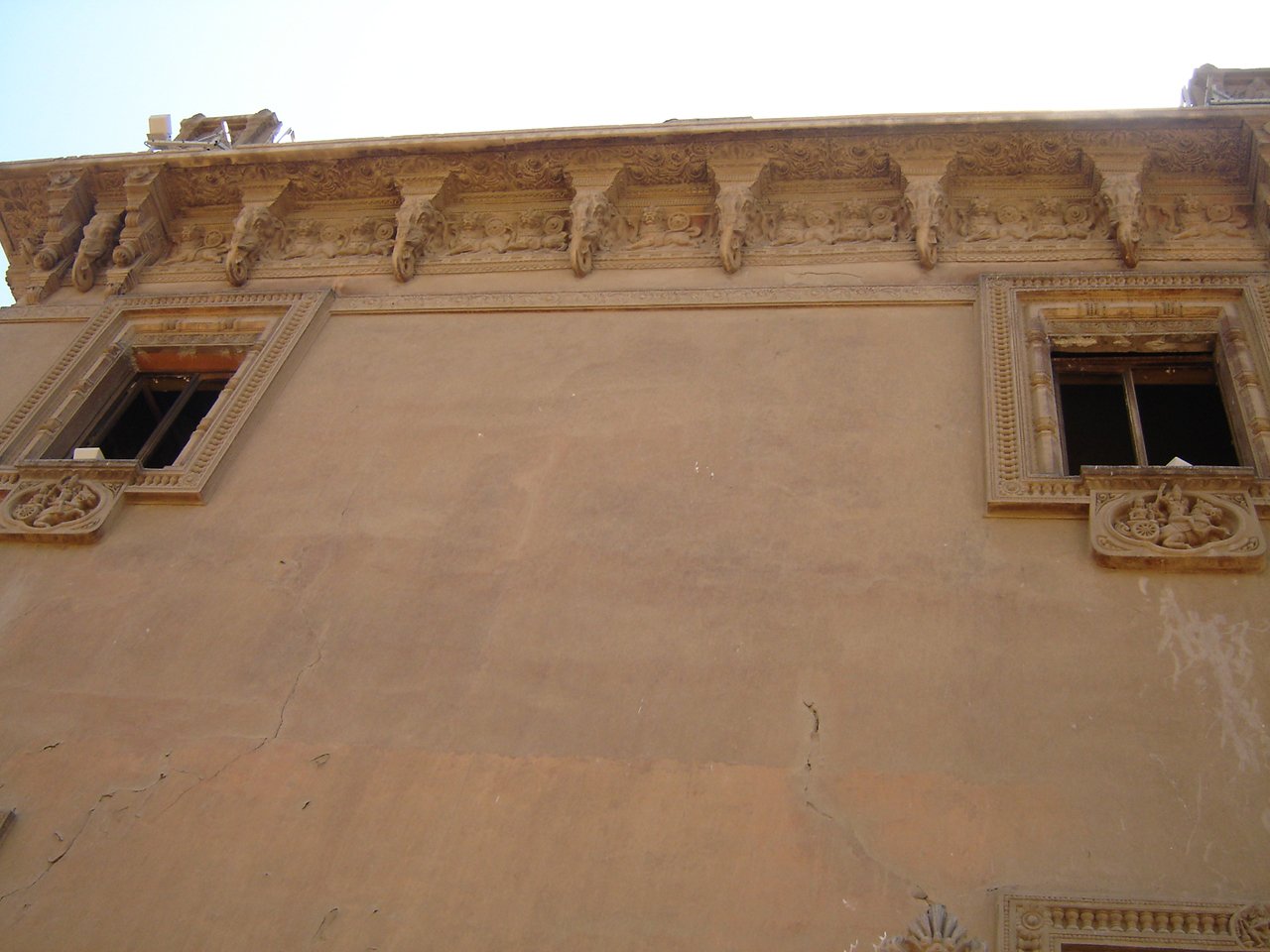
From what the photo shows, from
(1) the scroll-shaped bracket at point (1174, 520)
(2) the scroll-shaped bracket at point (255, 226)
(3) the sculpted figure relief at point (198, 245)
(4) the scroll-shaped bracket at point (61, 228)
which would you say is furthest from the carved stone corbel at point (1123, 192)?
(4) the scroll-shaped bracket at point (61, 228)

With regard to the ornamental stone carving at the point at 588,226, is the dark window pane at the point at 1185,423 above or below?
below

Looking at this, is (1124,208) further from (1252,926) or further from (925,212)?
(1252,926)

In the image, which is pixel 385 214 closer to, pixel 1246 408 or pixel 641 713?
pixel 641 713

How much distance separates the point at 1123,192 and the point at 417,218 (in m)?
4.31

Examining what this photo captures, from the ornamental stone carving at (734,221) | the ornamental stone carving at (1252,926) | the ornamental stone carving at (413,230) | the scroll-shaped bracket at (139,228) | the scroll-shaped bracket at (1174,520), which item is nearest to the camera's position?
the ornamental stone carving at (1252,926)

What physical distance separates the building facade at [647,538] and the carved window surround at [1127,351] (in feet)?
0.07

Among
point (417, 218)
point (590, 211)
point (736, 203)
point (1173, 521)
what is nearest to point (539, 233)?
point (590, 211)

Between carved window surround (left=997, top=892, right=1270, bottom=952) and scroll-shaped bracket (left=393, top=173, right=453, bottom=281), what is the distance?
5589 mm

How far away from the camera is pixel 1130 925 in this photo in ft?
15.0

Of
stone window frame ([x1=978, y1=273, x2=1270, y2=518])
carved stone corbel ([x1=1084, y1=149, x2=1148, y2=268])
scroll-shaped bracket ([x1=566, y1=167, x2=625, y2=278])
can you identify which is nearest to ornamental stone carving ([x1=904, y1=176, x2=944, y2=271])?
stone window frame ([x1=978, y1=273, x2=1270, y2=518])

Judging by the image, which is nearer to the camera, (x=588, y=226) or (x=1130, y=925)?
(x=1130, y=925)

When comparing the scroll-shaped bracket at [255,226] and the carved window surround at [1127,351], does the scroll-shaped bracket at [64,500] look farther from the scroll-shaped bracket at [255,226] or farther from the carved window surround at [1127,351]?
the carved window surround at [1127,351]

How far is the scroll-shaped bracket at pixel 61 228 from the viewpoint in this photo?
902 cm

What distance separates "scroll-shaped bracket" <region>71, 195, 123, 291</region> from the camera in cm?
896
